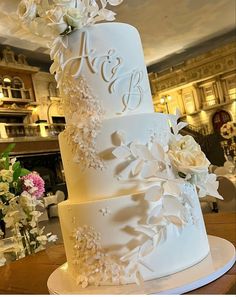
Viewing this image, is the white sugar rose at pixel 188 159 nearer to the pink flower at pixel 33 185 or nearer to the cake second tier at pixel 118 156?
the cake second tier at pixel 118 156

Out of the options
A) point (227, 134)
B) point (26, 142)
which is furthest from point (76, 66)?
point (26, 142)

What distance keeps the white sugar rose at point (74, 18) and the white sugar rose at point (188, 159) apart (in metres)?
0.48

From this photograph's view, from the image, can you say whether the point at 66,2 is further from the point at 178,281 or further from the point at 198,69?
the point at 198,69

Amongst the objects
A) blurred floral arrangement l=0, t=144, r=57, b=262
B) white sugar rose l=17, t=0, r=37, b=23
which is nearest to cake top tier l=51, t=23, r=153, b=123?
white sugar rose l=17, t=0, r=37, b=23

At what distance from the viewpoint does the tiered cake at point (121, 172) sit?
0.94 m

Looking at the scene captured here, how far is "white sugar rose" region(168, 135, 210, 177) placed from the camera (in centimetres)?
94

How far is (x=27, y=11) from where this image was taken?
1080 mm

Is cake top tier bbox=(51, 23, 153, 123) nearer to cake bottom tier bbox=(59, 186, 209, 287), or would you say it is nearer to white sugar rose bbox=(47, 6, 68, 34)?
white sugar rose bbox=(47, 6, 68, 34)

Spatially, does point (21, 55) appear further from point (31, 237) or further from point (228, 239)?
point (228, 239)

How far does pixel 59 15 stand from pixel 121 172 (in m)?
0.50

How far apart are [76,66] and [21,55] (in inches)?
461

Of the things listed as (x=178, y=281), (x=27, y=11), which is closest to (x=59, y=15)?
Answer: (x=27, y=11)

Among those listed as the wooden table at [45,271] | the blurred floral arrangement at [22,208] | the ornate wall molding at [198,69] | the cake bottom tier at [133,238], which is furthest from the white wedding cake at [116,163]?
the ornate wall molding at [198,69]

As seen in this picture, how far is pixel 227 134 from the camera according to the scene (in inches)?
273
